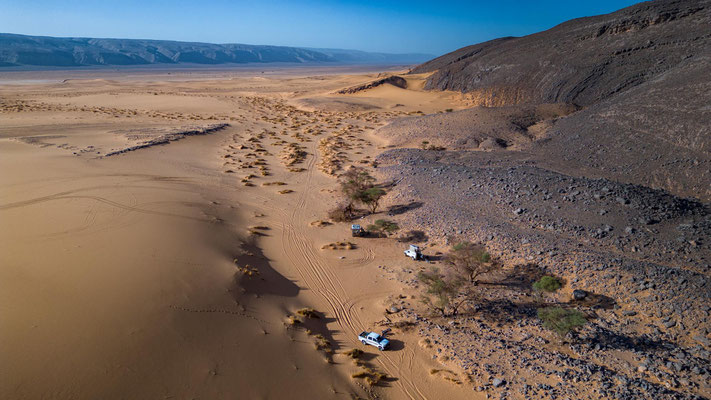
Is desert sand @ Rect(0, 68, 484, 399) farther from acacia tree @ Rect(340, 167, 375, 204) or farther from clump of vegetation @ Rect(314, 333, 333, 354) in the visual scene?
acacia tree @ Rect(340, 167, 375, 204)

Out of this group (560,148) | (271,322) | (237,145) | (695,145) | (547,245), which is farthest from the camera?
(237,145)

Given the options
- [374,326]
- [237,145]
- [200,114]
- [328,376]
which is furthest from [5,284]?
[200,114]

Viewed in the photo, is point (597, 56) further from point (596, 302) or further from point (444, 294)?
point (444, 294)

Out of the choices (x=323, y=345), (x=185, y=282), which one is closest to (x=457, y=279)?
(x=323, y=345)

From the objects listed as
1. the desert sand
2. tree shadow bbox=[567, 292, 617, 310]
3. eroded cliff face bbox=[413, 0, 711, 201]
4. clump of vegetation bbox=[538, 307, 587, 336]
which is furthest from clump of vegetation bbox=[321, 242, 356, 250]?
eroded cliff face bbox=[413, 0, 711, 201]

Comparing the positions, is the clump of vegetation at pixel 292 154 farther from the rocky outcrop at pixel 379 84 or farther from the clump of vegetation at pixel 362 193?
the rocky outcrop at pixel 379 84

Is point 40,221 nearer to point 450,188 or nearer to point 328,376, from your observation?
point 328,376

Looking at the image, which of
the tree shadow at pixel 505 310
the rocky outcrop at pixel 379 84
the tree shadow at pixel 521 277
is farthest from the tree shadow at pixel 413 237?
the rocky outcrop at pixel 379 84
